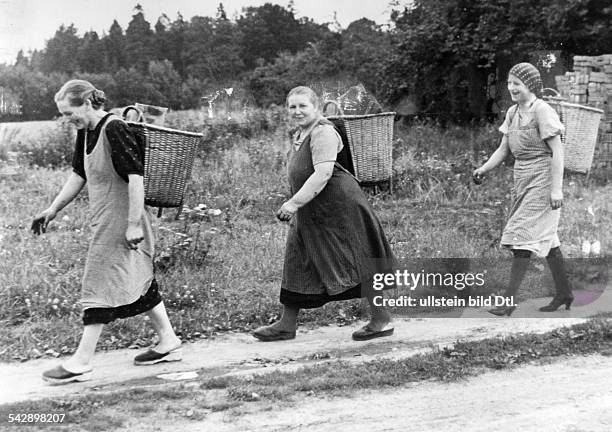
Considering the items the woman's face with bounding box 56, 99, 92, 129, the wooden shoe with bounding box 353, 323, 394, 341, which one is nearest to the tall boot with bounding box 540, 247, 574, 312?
the wooden shoe with bounding box 353, 323, 394, 341

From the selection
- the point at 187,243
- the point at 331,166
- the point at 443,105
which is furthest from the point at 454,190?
the point at 443,105

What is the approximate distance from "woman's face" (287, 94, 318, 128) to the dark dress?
95 mm

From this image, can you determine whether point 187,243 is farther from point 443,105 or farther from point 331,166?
point 443,105

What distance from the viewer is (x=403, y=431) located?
362 centimetres

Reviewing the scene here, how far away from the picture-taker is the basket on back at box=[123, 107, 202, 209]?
5289 mm

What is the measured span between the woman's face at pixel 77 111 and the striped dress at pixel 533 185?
3.10 m

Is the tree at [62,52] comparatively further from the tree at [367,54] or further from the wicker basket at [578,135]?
the tree at [367,54]

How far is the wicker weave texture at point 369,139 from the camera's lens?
7.88 meters

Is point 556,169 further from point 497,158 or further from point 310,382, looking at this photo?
point 310,382

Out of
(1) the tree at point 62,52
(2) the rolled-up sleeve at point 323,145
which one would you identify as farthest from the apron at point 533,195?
(1) the tree at point 62,52

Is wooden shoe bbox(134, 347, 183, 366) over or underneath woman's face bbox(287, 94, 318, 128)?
underneath

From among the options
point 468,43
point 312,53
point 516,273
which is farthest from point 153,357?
point 468,43

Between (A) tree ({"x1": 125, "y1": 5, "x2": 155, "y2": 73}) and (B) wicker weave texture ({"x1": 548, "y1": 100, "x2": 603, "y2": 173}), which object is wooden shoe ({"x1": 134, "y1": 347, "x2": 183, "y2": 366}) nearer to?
(B) wicker weave texture ({"x1": 548, "y1": 100, "x2": 603, "y2": 173})

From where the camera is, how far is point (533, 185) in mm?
5738
